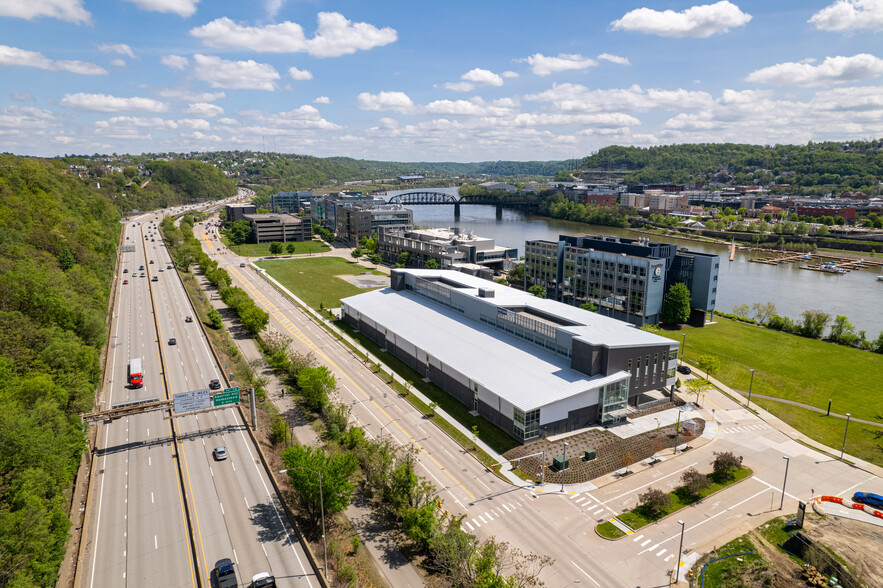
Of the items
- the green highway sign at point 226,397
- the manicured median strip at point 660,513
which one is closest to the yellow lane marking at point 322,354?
the manicured median strip at point 660,513

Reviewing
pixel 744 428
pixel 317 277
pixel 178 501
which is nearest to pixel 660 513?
pixel 744 428

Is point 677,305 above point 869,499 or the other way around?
above

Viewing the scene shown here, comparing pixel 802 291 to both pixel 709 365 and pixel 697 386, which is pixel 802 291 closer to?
pixel 709 365

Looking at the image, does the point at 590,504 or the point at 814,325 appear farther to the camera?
the point at 814,325

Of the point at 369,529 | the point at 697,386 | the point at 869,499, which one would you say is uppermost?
the point at 697,386

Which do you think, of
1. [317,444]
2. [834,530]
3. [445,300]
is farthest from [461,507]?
[445,300]

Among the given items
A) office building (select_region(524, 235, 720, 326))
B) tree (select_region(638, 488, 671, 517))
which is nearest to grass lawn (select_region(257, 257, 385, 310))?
office building (select_region(524, 235, 720, 326))
